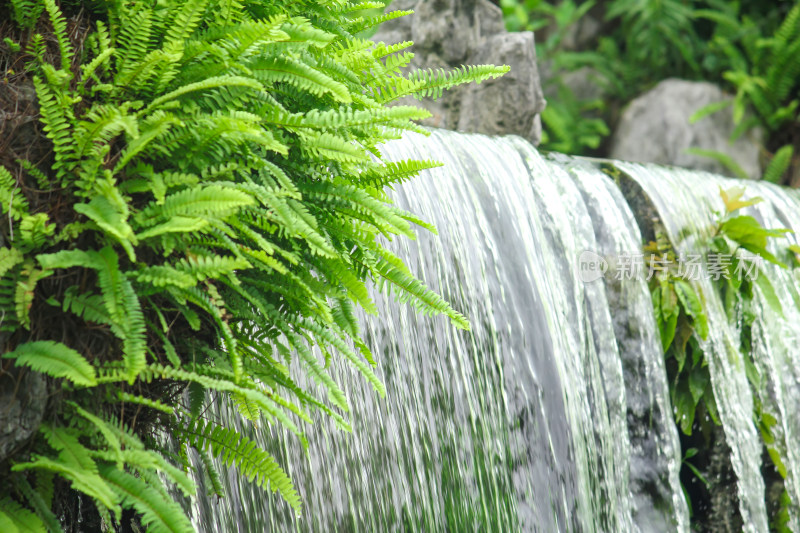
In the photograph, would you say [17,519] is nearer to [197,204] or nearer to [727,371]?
[197,204]

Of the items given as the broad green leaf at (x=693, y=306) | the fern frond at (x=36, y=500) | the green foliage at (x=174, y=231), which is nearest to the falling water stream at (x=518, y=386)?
the broad green leaf at (x=693, y=306)

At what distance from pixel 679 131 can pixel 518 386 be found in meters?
6.63

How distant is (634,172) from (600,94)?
19.1ft

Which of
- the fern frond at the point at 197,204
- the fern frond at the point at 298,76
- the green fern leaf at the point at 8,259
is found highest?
the fern frond at the point at 298,76

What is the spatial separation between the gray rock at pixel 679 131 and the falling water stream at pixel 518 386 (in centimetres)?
460

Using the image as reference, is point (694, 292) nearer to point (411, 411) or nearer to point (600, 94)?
point (411, 411)

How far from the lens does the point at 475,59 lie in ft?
16.6

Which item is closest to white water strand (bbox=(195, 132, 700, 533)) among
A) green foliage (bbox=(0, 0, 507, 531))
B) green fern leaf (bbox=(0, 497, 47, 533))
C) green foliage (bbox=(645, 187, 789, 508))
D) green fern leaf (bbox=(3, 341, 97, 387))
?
green foliage (bbox=(645, 187, 789, 508))

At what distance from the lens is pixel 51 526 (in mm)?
1497

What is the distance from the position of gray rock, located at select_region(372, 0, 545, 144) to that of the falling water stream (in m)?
0.92

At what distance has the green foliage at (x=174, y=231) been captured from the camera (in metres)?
1.47

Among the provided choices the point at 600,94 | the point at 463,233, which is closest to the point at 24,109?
the point at 463,233

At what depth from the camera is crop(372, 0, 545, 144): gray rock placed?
4766 mm

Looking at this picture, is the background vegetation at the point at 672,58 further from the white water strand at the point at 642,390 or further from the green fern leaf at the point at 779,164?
the white water strand at the point at 642,390
